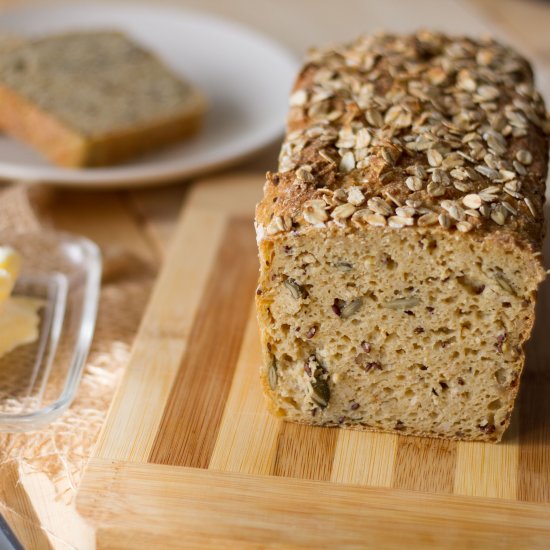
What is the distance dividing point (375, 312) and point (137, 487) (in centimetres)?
68

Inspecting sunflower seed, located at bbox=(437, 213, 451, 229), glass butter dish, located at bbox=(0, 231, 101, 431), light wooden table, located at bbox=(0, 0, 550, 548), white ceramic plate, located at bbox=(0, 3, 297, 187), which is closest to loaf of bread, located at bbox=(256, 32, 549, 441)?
sunflower seed, located at bbox=(437, 213, 451, 229)

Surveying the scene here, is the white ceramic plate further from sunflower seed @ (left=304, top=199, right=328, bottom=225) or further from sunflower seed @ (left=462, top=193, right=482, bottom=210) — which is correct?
sunflower seed @ (left=462, top=193, right=482, bottom=210)

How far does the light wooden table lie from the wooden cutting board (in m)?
0.82

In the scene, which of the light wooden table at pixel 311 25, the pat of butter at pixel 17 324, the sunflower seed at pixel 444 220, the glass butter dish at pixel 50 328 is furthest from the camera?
the light wooden table at pixel 311 25

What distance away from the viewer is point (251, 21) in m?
4.46

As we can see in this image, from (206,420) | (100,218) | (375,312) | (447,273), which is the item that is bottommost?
(100,218)

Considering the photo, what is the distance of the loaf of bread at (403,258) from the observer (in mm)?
2039

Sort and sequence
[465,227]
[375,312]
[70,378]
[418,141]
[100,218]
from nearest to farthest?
[465,227] < [375,312] < [418,141] < [70,378] < [100,218]

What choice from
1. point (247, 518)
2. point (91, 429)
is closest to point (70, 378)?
point (91, 429)

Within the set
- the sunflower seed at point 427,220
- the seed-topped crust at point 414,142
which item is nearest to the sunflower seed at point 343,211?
the seed-topped crust at point 414,142

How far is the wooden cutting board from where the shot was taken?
2066 mm

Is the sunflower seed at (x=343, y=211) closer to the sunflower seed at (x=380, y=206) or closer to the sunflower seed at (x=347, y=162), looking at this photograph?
the sunflower seed at (x=380, y=206)

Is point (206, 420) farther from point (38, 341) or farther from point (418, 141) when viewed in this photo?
point (418, 141)

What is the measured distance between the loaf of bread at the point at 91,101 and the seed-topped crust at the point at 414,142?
86 centimetres
